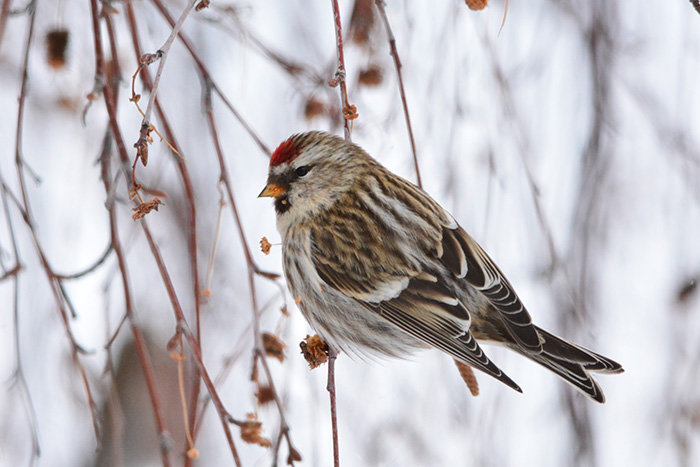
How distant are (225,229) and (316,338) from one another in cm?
131

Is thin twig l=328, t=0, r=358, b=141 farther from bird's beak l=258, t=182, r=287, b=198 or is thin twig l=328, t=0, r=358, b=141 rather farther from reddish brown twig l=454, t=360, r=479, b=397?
reddish brown twig l=454, t=360, r=479, b=397

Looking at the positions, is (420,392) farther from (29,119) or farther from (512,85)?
(29,119)

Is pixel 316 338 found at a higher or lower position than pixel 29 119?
lower

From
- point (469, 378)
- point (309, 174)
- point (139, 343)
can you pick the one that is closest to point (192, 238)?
point (139, 343)

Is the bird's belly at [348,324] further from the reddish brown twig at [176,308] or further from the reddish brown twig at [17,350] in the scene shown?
the reddish brown twig at [17,350]

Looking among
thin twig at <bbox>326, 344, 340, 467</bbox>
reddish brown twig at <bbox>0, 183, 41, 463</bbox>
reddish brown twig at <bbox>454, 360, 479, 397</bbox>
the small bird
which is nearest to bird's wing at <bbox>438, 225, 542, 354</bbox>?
the small bird

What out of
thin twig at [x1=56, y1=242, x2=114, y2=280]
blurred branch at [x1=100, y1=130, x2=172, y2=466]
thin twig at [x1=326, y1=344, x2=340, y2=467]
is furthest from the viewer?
thin twig at [x1=56, y1=242, x2=114, y2=280]

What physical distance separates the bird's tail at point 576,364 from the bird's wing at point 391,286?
234mm

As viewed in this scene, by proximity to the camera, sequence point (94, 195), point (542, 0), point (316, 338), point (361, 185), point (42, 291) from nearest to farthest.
Result: point (316, 338) → point (361, 185) → point (542, 0) → point (42, 291) → point (94, 195)

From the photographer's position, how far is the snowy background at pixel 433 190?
2.35m

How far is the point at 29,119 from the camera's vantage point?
2957mm

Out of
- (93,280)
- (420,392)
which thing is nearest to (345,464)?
(420,392)

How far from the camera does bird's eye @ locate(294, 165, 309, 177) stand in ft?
7.20

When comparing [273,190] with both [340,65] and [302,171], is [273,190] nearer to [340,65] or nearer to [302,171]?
[302,171]
